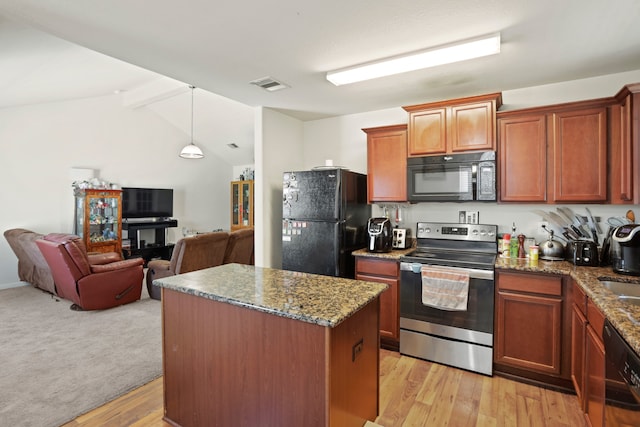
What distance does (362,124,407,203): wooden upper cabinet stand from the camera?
126 inches

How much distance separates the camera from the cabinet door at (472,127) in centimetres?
273

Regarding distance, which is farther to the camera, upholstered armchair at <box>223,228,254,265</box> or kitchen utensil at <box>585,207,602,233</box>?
upholstered armchair at <box>223,228,254,265</box>

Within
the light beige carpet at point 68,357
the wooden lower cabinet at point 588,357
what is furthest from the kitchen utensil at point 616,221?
the light beige carpet at point 68,357

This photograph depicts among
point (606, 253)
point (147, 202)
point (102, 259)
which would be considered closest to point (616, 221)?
point (606, 253)

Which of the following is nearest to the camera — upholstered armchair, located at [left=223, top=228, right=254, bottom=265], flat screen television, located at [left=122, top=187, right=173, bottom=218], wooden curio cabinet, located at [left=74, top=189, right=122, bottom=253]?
upholstered armchair, located at [left=223, top=228, right=254, bottom=265]

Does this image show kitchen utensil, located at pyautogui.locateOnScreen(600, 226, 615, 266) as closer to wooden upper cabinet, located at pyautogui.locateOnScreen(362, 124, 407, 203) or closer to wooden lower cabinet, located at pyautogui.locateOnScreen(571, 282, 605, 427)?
wooden lower cabinet, located at pyautogui.locateOnScreen(571, 282, 605, 427)

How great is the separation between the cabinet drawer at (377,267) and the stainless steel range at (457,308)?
0.40 ft

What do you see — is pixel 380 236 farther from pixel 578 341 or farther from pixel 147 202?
pixel 147 202

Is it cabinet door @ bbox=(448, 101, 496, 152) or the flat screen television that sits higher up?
cabinet door @ bbox=(448, 101, 496, 152)

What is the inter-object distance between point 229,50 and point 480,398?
9.82ft

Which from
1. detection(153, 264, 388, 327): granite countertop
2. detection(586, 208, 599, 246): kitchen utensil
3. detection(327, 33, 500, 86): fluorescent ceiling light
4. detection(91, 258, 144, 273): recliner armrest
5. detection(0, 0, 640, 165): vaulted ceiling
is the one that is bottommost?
detection(91, 258, 144, 273): recliner armrest

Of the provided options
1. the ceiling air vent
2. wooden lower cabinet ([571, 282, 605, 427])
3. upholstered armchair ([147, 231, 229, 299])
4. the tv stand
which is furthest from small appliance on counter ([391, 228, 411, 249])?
the tv stand

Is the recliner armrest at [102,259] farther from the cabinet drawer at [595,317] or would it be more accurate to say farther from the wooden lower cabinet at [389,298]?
the cabinet drawer at [595,317]

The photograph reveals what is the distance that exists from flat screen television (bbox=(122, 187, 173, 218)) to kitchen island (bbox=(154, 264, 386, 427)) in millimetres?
5425
